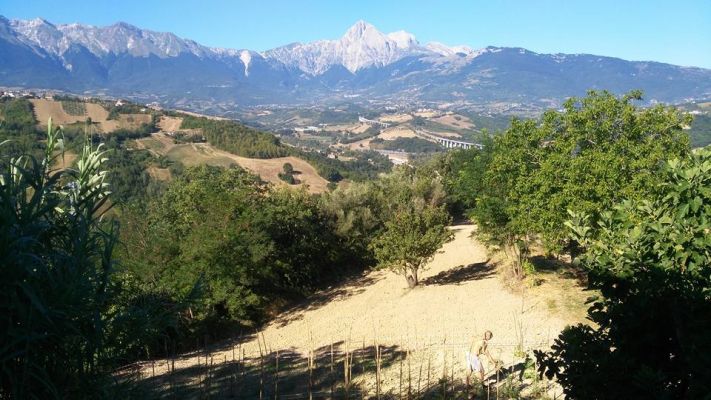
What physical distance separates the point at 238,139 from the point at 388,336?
308 feet

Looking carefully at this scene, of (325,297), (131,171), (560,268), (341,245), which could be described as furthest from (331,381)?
(131,171)

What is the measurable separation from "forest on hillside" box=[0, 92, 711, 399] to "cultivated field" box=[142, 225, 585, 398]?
142 centimetres

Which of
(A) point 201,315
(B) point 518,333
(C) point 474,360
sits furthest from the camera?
(A) point 201,315

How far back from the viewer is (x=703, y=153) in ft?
12.4

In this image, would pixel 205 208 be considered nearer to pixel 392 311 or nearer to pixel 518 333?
pixel 392 311

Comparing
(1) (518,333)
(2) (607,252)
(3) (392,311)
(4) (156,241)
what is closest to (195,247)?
(4) (156,241)

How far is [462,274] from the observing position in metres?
22.9

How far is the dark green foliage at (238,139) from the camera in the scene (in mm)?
95938

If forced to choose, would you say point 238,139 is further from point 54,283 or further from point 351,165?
point 54,283

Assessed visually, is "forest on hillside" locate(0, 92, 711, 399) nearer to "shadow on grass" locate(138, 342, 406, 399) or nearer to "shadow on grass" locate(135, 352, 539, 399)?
"shadow on grass" locate(135, 352, 539, 399)

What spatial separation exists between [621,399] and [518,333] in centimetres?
1031

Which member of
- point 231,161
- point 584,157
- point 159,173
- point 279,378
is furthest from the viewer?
point 231,161

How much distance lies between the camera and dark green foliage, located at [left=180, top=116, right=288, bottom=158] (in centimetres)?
9594

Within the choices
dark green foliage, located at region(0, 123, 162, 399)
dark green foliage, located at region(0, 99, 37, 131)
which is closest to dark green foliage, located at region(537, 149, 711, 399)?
dark green foliage, located at region(0, 123, 162, 399)
